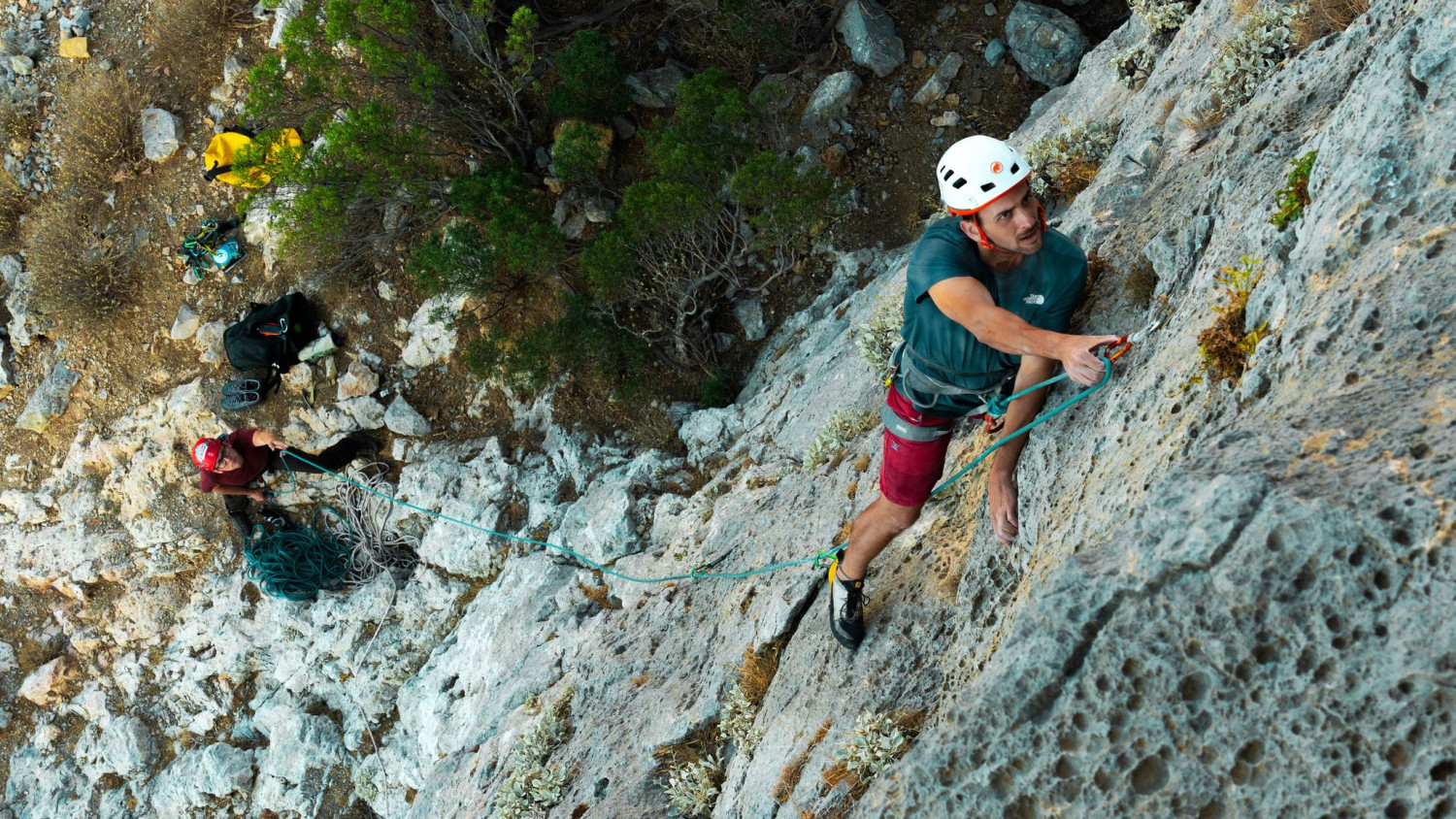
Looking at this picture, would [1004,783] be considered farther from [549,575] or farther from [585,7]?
[585,7]

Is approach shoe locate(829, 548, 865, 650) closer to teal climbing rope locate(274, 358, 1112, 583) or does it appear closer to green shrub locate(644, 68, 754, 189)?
teal climbing rope locate(274, 358, 1112, 583)

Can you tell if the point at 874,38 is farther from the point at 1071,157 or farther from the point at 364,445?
the point at 364,445

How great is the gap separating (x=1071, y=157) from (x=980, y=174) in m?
3.49

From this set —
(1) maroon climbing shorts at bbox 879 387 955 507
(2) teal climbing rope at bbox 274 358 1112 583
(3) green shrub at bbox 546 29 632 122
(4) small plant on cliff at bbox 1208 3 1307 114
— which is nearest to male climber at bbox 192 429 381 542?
(2) teal climbing rope at bbox 274 358 1112 583

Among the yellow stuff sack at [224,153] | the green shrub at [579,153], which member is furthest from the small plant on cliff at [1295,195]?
the yellow stuff sack at [224,153]

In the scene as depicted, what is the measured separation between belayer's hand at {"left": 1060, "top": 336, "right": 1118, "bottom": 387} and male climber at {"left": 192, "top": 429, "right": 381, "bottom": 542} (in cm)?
1015

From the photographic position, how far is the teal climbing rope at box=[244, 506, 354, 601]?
10.8m

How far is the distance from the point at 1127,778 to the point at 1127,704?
196 mm

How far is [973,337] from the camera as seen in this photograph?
3.89 m

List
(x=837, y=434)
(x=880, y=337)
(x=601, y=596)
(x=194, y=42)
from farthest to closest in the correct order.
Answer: (x=194, y=42), (x=601, y=596), (x=880, y=337), (x=837, y=434)

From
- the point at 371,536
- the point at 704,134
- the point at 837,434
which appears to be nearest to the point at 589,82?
the point at 704,134

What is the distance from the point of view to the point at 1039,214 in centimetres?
361

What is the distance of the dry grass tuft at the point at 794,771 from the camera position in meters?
4.32

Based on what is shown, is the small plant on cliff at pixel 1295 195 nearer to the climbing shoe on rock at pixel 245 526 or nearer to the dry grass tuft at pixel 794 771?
the dry grass tuft at pixel 794 771
